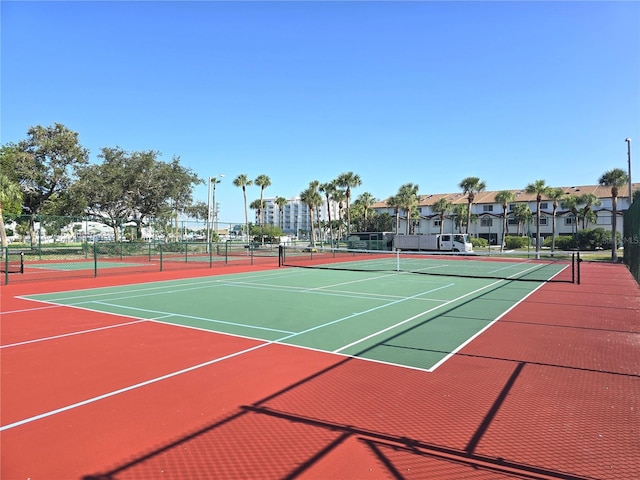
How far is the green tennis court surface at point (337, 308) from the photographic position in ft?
28.4

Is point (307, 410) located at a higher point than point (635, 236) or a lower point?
lower

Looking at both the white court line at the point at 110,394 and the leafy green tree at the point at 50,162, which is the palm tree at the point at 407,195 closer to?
the leafy green tree at the point at 50,162

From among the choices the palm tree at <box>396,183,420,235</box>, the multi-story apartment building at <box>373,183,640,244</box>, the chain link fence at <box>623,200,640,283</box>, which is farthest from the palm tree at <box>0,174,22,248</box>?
the multi-story apartment building at <box>373,183,640,244</box>

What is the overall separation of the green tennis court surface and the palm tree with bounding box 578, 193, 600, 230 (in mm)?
51891

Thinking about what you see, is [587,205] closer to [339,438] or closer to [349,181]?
[349,181]

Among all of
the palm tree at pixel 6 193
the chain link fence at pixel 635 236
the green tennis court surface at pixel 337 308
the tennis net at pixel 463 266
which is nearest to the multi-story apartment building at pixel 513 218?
the tennis net at pixel 463 266

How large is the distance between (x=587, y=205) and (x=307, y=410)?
2697 inches

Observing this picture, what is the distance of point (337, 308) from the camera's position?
1284 centimetres

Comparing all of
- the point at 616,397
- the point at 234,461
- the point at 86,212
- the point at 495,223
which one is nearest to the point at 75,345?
the point at 234,461

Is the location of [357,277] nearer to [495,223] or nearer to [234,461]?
[234,461]

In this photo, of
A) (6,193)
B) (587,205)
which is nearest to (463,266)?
(6,193)

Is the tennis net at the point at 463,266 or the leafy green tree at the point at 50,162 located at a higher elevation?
the leafy green tree at the point at 50,162

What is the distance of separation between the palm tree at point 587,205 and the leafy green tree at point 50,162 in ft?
212

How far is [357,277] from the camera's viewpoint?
22.5 m
